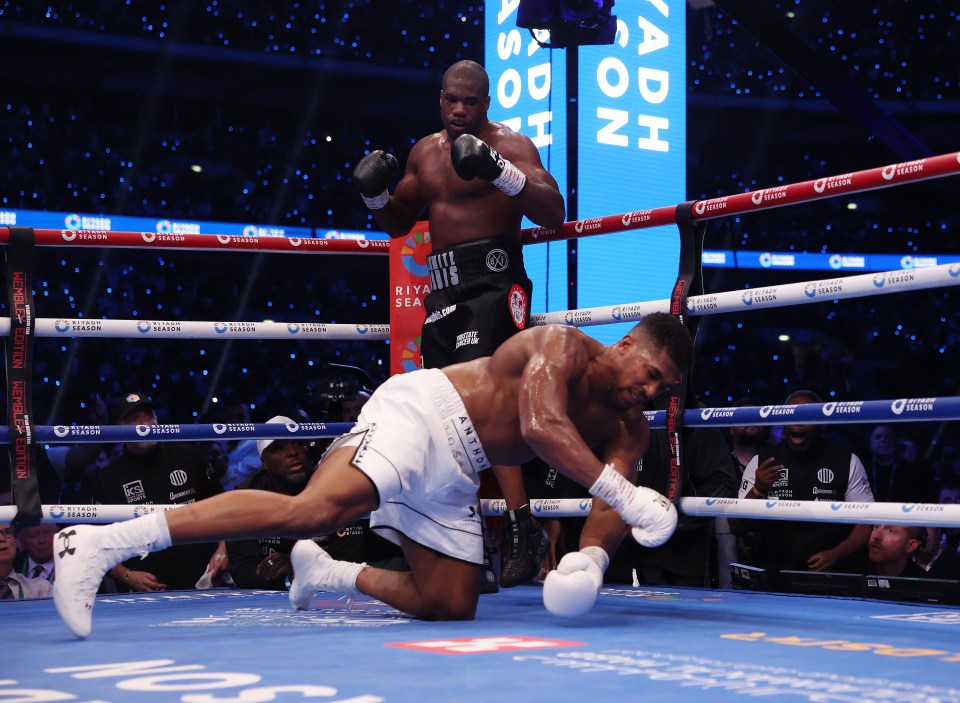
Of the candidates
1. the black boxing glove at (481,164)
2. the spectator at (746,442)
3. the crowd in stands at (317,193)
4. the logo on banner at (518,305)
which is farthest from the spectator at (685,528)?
the crowd in stands at (317,193)

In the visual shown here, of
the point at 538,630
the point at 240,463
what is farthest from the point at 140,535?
the point at 240,463

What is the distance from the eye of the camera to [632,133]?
7914mm

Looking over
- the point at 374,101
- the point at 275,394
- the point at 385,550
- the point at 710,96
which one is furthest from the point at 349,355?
the point at 385,550

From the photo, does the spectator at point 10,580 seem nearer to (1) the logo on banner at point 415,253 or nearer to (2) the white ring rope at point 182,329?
(2) the white ring rope at point 182,329

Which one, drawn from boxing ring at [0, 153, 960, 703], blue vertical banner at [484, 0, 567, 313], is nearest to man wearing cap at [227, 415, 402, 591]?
boxing ring at [0, 153, 960, 703]

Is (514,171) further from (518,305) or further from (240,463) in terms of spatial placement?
(240,463)

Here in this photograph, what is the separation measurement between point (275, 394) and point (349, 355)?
1481mm

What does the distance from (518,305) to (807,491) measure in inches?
60.0

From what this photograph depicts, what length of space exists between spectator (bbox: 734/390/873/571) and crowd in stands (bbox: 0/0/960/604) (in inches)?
266

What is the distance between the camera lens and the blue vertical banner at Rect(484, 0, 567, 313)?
7.63m

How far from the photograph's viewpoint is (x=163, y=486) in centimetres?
383

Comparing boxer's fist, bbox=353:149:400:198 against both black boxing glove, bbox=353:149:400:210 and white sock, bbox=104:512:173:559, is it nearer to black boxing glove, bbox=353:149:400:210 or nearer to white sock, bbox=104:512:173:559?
black boxing glove, bbox=353:149:400:210

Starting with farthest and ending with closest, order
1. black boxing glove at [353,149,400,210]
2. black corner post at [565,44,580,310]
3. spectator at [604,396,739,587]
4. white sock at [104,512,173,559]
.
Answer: black corner post at [565,44,580,310] < spectator at [604,396,739,587] < black boxing glove at [353,149,400,210] < white sock at [104,512,173,559]

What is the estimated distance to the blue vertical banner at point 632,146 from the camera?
7664mm
